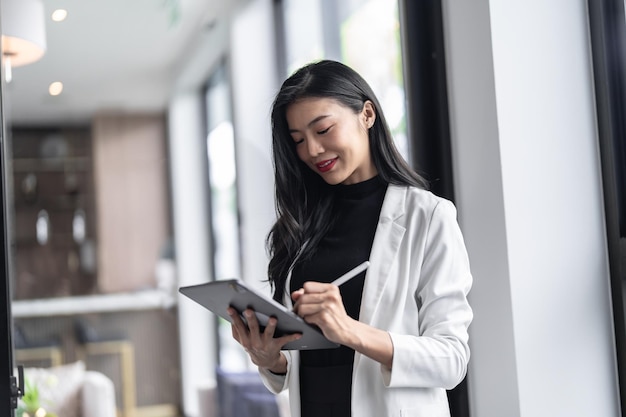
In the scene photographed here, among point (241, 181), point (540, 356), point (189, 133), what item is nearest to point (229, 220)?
point (241, 181)

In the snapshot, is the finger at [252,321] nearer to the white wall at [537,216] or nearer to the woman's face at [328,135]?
the woman's face at [328,135]

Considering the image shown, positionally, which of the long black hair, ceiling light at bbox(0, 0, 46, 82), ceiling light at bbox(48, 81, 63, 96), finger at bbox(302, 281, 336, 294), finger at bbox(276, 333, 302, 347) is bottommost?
finger at bbox(276, 333, 302, 347)

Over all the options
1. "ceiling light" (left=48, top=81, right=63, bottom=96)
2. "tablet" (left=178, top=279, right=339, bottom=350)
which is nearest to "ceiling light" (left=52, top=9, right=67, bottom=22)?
"ceiling light" (left=48, top=81, right=63, bottom=96)

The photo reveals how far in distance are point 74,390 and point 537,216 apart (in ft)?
4.26

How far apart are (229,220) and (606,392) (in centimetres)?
116

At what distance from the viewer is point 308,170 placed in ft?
5.29

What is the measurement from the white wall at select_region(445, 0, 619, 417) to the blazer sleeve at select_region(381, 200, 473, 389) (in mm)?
363

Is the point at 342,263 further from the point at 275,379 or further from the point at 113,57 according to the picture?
the point at 113,57

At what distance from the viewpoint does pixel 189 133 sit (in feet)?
7.20

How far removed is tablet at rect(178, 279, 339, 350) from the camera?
119cm

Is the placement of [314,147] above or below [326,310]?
above

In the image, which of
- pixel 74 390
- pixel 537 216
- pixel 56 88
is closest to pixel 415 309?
pixel 537 216

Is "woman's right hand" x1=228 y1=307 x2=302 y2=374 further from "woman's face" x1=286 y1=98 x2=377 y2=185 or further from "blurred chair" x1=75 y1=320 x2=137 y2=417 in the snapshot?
"blurred chair" x1=75 y1=320 x2=137 y2=417

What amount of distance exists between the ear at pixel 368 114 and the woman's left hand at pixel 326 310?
40 cm
